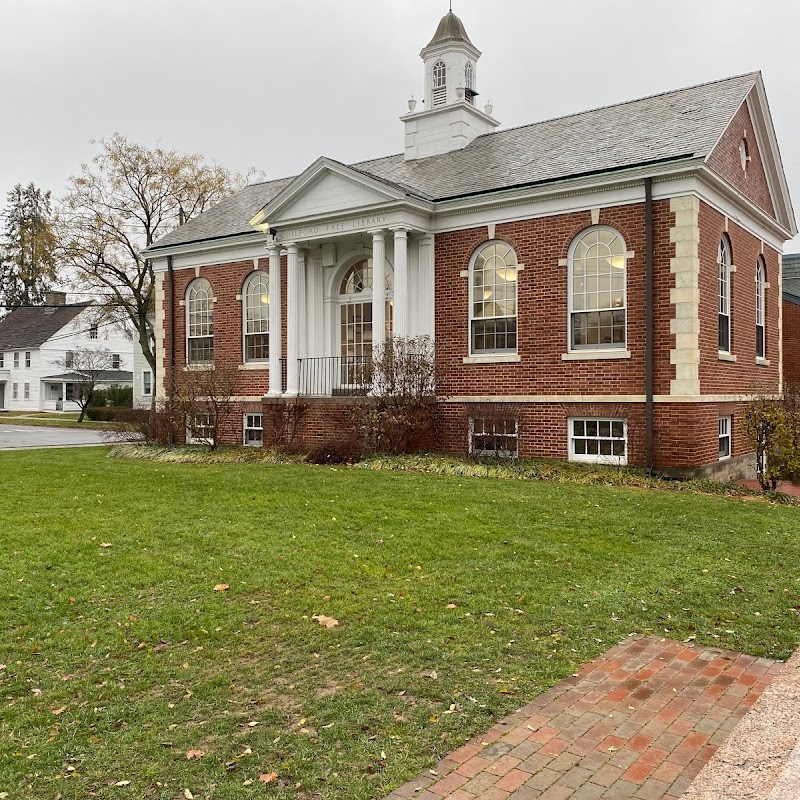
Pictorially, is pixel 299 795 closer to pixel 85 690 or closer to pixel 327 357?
pixel 85 690

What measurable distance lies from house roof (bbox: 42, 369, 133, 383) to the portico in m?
39.5

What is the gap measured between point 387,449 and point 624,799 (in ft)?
40.0

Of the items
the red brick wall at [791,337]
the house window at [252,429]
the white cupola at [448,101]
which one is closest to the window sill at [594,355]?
the white cupola at [448,101]

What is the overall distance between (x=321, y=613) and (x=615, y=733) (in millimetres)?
2574

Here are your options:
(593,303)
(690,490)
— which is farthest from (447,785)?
(593,303)

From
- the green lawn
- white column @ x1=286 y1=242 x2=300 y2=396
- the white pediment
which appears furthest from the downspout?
white column @ x1=286 y1=242 x2=300 y2=396

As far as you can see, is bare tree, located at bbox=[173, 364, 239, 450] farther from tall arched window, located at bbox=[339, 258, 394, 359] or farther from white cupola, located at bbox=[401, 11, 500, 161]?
white cupola, located at bbox=[401, 11, 500, 161]

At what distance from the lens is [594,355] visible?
1472cm

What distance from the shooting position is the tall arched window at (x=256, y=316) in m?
20.0

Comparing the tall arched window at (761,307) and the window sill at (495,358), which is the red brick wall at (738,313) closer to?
the tall arched window at (761,307)

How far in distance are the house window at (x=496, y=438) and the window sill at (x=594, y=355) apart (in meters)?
1.65

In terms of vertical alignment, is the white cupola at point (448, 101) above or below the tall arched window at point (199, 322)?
above

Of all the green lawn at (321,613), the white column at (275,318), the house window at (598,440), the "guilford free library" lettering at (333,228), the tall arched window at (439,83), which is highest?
the tall arched window at (439,83)

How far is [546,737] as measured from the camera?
152 inches
